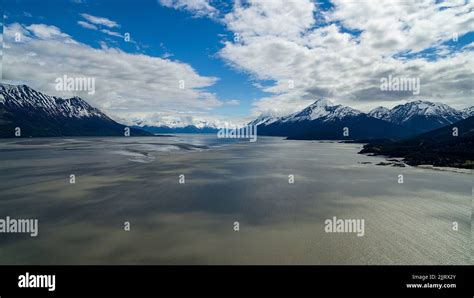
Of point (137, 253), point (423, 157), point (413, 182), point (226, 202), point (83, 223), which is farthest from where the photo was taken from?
point (423, 157)

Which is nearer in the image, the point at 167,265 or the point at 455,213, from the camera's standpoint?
the point at 167,265

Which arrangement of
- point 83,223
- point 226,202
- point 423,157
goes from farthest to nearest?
point 423,157, point 226,202, point 83,223
